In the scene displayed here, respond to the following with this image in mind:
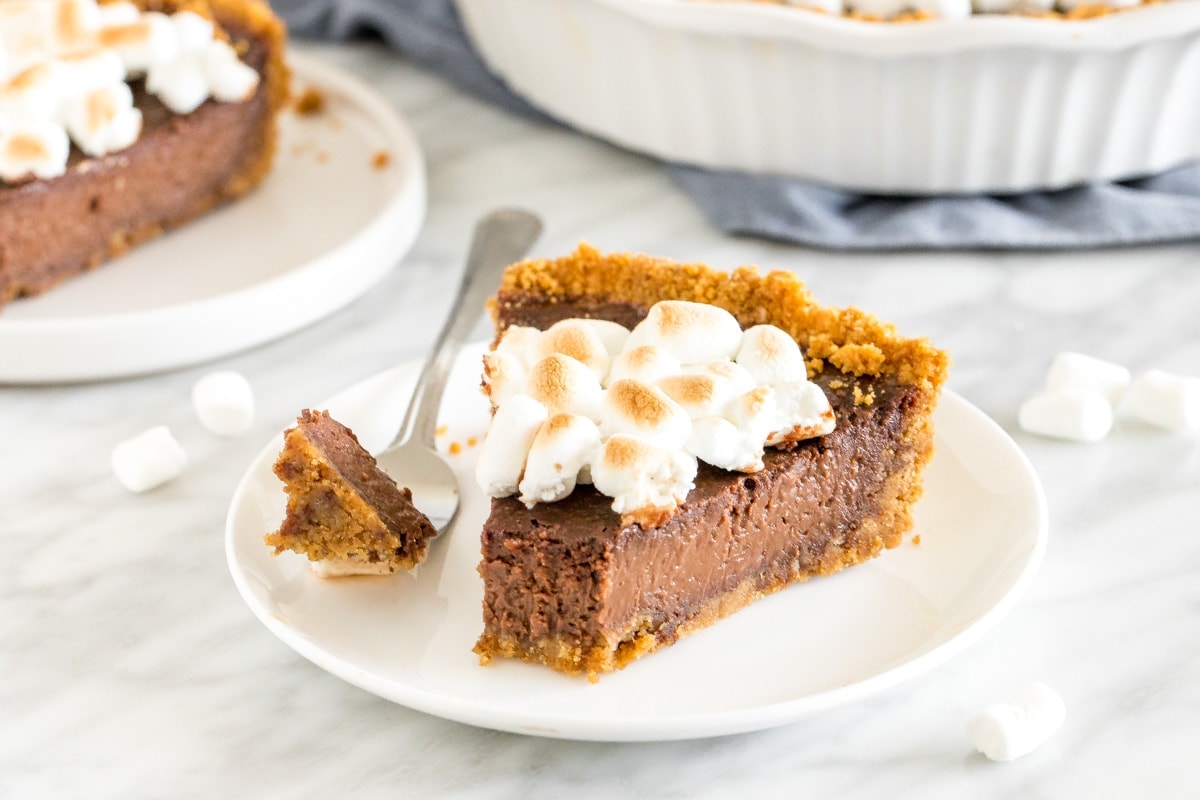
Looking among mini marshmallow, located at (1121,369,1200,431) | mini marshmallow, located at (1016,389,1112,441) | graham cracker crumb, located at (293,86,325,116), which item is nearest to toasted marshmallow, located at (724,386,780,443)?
mini marshmallow, located at (1016,389,1112,441)

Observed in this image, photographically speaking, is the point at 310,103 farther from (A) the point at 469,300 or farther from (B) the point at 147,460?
(B) the point at 147,460

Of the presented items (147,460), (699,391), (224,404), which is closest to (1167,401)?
(699,391)

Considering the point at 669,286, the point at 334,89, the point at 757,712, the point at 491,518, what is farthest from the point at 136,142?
the point at 757,712

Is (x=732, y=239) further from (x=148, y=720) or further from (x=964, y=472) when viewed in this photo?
(x=148, y=720)

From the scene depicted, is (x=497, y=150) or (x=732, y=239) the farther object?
(x=497, y=150)

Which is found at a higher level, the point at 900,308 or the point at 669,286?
the point at 669,286

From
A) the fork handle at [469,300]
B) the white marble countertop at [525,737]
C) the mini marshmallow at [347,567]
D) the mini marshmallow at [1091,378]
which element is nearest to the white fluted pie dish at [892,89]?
the white marble countertop at [525,737]
